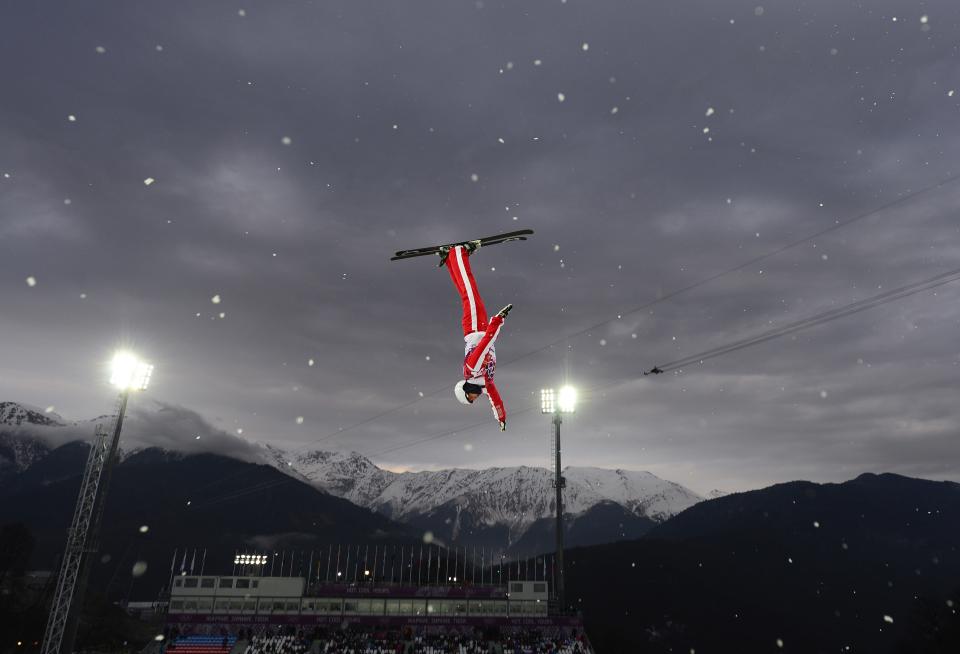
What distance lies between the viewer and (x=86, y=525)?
35.5 m

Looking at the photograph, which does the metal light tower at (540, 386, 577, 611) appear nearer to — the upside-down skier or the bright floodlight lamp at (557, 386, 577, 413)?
the bright floodlight lamp at (557, 386, 577, 413)

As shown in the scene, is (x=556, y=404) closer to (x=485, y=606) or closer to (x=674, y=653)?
(x=485, y=606)

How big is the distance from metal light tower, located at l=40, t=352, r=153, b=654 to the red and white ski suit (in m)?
27.3

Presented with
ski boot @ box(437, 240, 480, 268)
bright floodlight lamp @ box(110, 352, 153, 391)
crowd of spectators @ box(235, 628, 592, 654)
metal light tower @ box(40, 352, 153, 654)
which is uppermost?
bright floodlight lamp @ box(110, 352, 153, 391)

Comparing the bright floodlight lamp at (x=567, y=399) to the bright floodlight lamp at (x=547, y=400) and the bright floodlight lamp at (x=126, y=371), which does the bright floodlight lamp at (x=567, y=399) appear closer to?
the bright floodlight lamp at (x=547, y=400)

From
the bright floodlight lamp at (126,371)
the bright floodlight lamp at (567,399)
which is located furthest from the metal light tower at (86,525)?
the bright floodlight lamp at (567,399)

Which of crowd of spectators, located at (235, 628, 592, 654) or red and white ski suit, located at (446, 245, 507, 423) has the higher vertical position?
red and white ski suit, located at (446, 245, 507, 423)

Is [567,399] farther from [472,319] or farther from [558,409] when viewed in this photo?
[472,319]

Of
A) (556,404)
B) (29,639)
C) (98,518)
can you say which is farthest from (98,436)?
(29,639)

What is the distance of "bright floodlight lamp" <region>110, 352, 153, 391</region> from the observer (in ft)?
133

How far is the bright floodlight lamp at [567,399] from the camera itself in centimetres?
5288

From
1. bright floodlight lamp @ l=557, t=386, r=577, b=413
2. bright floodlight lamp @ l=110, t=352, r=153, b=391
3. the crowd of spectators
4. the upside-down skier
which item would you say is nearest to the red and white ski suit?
the upside-down skier

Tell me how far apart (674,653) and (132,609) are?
15246 centimetres

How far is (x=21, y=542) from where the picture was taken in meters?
124
